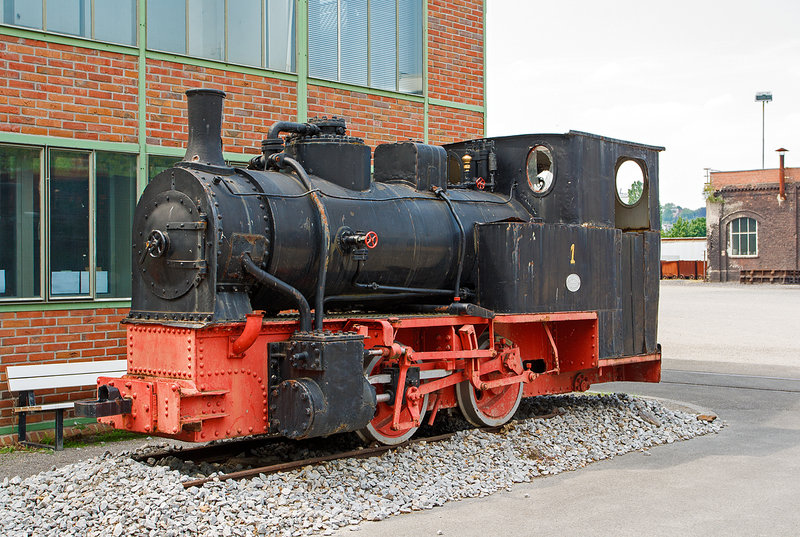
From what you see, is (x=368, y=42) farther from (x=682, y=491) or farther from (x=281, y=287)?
(x=682, y=491)

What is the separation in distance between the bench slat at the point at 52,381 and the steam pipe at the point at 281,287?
8.71 ft

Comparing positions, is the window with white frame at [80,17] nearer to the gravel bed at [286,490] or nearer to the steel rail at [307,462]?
the gravel bed at [286,490]

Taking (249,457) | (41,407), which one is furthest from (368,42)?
(249,457)

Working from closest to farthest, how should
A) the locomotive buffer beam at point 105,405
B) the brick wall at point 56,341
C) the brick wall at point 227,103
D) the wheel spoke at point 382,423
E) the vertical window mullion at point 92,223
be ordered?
the locomotive buffer beam at point 105,405 → the wheel spoke at point 382,423 → the brick wall at point 56,341 → the vertical window mullion at point 92,223 → the brick wall at point 227,103

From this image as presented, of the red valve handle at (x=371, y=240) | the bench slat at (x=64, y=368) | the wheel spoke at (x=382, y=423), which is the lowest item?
the wheel spoke at (x=382, y=423)

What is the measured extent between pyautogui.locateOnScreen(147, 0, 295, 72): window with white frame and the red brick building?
0.05ft

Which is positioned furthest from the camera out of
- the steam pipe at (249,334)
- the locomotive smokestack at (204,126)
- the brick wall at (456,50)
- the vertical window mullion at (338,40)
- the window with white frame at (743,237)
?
the window with white frame at (743,237)

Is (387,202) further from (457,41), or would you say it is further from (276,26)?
(457,41)

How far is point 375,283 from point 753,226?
44.4 metres

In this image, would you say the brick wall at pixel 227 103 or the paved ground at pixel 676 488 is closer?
the paved ground at pixel 676 488

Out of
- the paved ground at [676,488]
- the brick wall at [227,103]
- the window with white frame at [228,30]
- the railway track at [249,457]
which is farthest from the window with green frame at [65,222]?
the railway track at [249,457]

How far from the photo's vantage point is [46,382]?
823 cm

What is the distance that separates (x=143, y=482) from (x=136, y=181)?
4329 mm

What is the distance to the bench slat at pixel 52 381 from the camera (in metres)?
8.07
